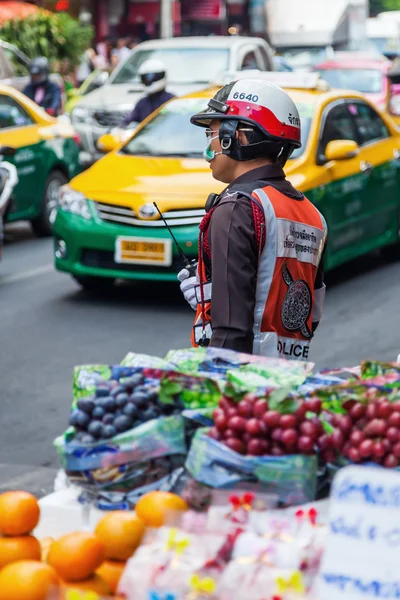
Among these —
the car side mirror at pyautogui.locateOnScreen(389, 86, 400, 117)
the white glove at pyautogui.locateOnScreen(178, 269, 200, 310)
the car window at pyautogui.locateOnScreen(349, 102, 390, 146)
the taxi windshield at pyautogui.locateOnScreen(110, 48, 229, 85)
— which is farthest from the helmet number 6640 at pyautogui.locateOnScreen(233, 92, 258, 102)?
the car side mirror at pyautogui.locateOnScreen(389, 86, 400, 117)

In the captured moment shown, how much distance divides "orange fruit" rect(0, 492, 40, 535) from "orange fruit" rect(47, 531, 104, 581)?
0.49ft

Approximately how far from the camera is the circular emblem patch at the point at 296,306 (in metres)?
3.89

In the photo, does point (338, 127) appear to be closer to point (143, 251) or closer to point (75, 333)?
point (143, 251)

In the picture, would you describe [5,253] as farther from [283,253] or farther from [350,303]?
[283,253]

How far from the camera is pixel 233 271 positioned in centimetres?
365

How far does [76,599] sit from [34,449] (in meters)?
3.87

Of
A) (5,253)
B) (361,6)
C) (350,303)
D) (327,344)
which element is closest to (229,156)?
(327,344)

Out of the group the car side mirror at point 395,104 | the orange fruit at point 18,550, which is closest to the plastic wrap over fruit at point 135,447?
the orange fruit at point 18,550

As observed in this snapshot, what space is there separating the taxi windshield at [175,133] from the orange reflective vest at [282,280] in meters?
5.89

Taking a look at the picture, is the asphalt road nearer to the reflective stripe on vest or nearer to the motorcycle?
the motorcycle

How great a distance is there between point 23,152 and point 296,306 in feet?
30.8

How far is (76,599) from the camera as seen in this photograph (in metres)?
2.41

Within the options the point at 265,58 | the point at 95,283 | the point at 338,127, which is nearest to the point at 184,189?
the point at 95,283

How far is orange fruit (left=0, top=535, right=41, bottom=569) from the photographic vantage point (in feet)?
8.96
